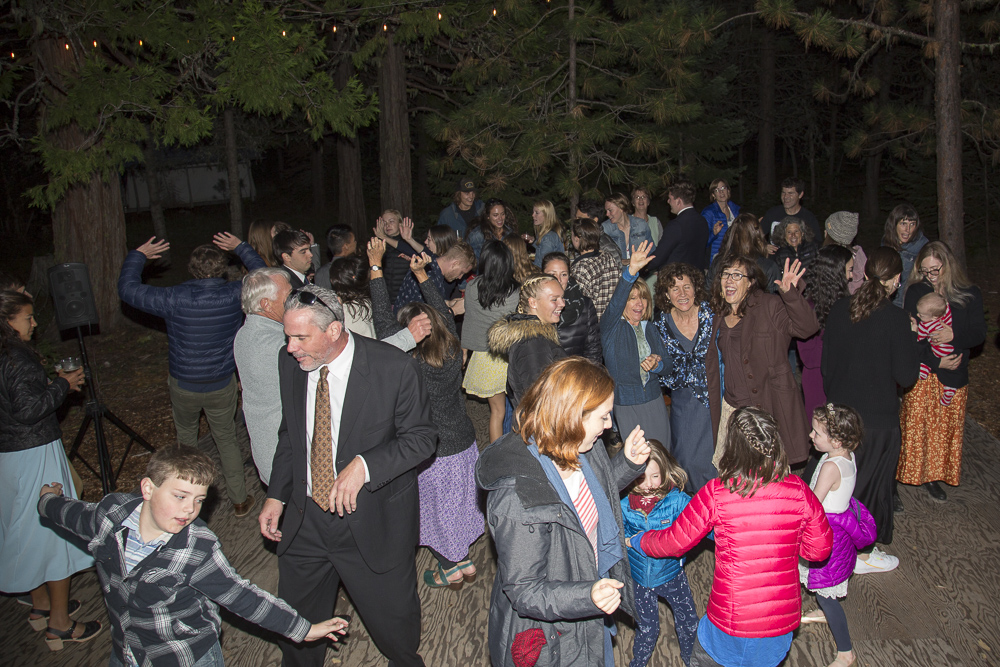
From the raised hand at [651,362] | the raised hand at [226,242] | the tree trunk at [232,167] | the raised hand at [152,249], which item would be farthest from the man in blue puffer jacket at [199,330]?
the tree trunk at [232,167]

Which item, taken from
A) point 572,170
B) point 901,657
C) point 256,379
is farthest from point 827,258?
point 572,170

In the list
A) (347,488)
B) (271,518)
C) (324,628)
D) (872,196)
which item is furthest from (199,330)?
(872,196)

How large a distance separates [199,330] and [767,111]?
817 inches

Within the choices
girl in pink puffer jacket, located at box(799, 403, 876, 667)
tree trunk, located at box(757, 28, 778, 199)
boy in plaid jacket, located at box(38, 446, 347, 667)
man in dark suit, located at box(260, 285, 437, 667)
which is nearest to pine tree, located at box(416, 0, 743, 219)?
girl in pink puffer jacket, located at box(799, 403, 876, 667)

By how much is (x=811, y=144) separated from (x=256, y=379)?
27.8 m

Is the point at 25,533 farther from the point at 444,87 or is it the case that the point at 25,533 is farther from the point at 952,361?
the point at 444,87

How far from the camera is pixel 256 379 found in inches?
168

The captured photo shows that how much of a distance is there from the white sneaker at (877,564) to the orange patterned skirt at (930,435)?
904mm

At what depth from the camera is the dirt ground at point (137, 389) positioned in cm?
688

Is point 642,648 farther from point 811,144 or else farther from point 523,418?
point 811,144

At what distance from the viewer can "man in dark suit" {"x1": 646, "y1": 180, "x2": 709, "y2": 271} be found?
7.02 m

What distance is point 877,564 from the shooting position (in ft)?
14.7

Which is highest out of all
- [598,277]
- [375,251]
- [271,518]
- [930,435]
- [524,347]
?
[375,251]

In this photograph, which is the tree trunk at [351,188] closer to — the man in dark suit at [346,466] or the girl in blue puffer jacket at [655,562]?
the man in dark suit at [346,466]
